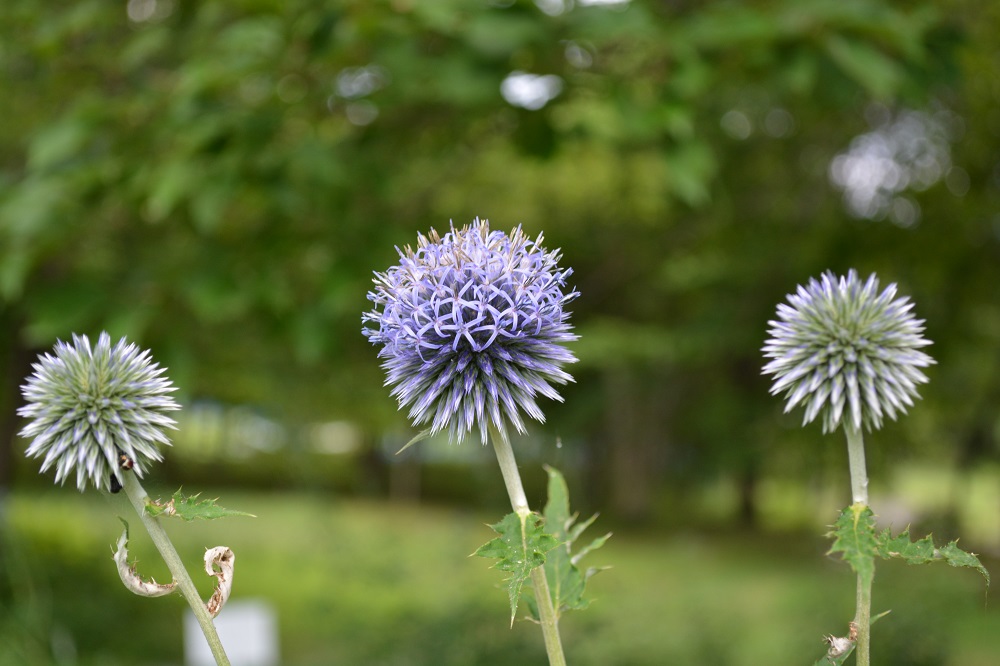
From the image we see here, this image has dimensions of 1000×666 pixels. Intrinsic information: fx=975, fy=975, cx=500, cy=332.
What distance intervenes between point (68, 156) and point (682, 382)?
2275 cm

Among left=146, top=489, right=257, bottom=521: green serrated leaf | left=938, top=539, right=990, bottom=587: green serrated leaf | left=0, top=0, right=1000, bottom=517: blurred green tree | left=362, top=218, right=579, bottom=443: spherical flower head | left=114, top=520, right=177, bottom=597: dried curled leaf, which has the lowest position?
left=114, top=520, right=177, bottom=597: dried curled leaf

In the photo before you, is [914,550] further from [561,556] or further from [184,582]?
[184,582]

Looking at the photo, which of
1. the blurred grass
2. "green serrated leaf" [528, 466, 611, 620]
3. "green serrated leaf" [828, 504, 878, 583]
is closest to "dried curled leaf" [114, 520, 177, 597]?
the blurred grass

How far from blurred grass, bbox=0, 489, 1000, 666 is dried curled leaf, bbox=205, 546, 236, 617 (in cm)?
17

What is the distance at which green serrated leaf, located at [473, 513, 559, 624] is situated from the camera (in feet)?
4.01

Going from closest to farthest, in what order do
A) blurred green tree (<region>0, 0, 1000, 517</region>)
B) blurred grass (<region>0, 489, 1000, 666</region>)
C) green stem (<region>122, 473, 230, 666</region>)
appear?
1. green stem (<region>122, 473, 230, 666</region>)
2. blurred green tree (<region>0, 0, 1000, 517</region>)
3. blurred grass (<region>0, 489, 1000, 666</region>)

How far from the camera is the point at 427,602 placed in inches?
504

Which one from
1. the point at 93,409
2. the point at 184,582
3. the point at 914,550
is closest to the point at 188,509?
the point at 184,582

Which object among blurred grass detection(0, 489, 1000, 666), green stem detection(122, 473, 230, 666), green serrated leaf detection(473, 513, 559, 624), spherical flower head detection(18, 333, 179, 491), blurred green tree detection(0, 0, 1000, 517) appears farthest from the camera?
blurred grass detection(0, 489, 1000, 666)

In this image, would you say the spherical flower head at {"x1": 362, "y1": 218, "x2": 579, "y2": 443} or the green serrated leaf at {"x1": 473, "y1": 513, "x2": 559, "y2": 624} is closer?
the green serrated leaf at {"x1": 473, "y1": 513, "x2": 559, "y2": 624}

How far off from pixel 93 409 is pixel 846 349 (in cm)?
114

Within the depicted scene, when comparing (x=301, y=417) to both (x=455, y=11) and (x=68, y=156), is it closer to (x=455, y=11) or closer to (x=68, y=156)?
(x=68, y=156)

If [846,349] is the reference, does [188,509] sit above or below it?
below

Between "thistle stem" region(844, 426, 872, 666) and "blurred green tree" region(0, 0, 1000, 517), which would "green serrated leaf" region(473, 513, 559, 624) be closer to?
"thistle stem" region(844, 426, 872, 666)
